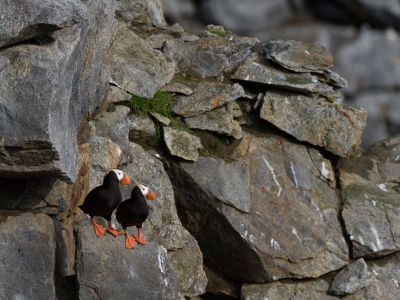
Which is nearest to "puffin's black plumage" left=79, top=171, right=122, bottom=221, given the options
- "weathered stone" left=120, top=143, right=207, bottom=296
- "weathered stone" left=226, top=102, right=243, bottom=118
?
"weathered stone" left=120, top=143, right=207, bottom=296

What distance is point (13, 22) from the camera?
10180 millimetres

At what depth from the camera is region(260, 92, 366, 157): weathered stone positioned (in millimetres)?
14484

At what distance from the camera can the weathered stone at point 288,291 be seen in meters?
13.5

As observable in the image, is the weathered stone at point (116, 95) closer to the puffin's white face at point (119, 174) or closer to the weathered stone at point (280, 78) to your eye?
the weathered stone at point (280, 78)

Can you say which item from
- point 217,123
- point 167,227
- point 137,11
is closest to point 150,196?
point 167,227

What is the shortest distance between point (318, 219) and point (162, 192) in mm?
2206

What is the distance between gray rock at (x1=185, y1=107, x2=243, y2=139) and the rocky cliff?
0.06 ft

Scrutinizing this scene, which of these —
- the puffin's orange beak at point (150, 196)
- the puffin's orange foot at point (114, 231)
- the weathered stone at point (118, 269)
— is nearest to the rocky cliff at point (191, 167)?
the weathered stone at point (118, 269)

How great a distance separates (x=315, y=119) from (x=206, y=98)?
5.16 feet

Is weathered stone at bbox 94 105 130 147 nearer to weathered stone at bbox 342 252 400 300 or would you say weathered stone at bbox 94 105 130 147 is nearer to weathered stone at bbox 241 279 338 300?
weathered stone at bbox 241 279 338 300

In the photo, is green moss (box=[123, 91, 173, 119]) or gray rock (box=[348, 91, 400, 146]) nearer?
green moss (box=[123, 91, 173, 119])

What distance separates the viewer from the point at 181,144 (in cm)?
1359

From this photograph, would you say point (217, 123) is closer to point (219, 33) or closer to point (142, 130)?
point (142, 130)

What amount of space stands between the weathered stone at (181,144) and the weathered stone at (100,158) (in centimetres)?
96
